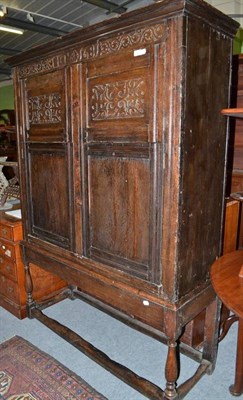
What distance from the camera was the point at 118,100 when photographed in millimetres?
1489

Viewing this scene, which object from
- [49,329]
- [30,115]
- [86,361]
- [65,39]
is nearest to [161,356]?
[86,361]

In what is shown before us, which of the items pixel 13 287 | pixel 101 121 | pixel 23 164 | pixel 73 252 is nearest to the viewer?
pixel 101 121

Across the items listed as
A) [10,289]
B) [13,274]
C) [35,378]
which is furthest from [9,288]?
[35,378]

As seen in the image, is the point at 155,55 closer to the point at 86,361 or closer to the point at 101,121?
the point at 101,121

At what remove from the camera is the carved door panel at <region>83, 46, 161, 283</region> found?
55.0 inches

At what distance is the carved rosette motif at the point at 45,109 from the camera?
73.0 inches

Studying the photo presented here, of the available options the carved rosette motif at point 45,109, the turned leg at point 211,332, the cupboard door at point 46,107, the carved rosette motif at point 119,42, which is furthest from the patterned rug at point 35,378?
the carved rosette motif at point 119,42

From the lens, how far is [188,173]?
1.38 metres

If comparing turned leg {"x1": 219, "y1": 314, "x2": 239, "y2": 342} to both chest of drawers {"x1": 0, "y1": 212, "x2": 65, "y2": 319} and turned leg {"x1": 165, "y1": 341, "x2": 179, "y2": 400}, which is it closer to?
turned leg {"x1": 165, "y1": 341, "x2": 179, "y2": 400}

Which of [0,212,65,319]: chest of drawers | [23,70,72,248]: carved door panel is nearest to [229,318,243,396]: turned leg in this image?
[23,70,72,248]: carved door panel

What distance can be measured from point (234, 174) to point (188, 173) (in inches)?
89.6

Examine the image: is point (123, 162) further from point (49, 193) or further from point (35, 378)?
point (35, 378)

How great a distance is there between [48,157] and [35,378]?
1361 millimetres

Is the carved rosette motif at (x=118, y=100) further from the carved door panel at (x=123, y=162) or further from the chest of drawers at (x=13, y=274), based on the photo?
the chest of drawers at (x=13, y=274)
